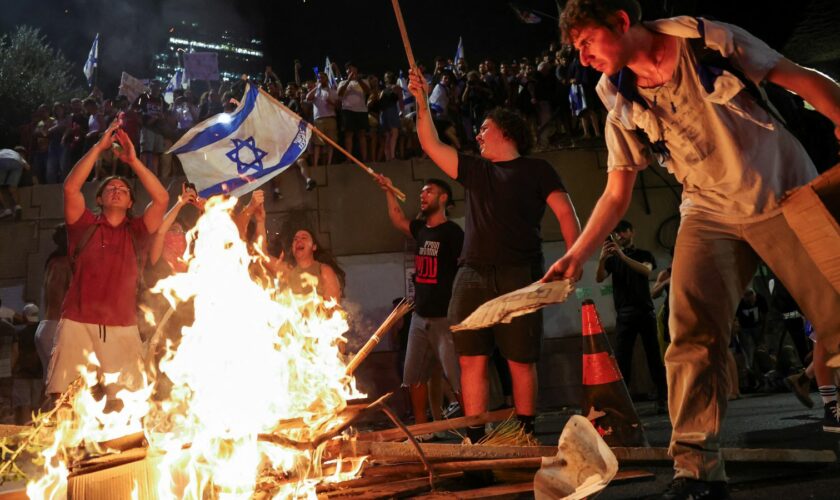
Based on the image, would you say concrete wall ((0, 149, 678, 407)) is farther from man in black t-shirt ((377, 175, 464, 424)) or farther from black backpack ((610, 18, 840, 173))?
black backpack ((610, 18, 840, 173))

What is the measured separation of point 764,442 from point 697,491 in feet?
7.49

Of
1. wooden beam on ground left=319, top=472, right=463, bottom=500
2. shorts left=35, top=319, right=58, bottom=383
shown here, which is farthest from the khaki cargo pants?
shorts left=35, top=319, right=58, bottom=383

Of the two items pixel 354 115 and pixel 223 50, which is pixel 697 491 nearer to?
pixel 354 115

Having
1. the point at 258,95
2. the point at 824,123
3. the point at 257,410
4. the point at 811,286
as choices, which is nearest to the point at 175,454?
the point at 257,410

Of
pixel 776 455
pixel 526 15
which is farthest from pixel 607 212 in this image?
pixel 526 15

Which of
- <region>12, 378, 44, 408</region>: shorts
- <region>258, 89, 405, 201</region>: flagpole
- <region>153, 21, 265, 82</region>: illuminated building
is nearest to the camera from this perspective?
<region>258, 89, 405, 201</region>: flagpole

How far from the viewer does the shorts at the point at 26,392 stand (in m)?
9.88

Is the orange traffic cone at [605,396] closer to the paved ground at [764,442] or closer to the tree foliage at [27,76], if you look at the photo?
the paved ground at [764,442]

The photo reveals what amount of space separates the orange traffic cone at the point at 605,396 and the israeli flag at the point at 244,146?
12.8ft

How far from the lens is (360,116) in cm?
1335

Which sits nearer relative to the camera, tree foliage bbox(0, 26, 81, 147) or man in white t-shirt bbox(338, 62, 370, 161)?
man in white t-shirt bbox(338, 62, 370, 161)

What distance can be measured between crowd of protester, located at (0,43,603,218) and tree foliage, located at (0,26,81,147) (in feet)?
55.2

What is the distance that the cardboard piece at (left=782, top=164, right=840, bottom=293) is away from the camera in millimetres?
2707

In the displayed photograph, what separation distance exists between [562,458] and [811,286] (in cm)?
126
